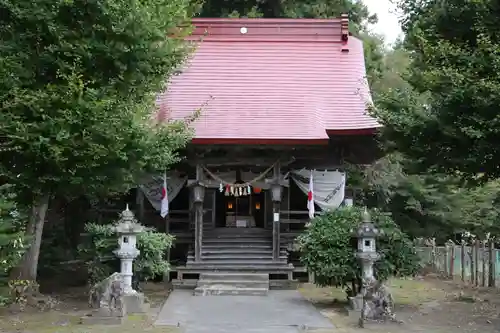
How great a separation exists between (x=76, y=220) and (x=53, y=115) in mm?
8175

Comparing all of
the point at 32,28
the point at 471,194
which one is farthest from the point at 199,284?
the point at 471,194

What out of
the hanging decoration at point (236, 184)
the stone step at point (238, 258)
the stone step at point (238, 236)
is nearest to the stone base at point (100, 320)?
the stone step at point (238, 258)

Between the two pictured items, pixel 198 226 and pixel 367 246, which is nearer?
pixel 367 246

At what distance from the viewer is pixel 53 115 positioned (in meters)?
10.2

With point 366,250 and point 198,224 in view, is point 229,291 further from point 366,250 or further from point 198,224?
point 366,250

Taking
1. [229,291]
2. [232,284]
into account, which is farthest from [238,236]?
[229,291]

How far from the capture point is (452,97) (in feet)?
30.6

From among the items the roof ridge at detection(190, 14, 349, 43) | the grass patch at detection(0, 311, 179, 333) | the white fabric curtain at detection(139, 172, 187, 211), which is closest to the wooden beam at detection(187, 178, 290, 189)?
the white fabric curtain at detection(139, 172, 187, 211)

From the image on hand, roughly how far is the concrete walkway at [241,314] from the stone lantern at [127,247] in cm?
96

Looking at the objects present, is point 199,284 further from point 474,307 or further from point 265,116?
point 474,307

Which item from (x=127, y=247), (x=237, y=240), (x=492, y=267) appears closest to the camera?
(x=127, y=247)

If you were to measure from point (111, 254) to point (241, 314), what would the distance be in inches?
127

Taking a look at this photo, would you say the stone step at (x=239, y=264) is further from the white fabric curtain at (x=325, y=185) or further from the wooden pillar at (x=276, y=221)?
the white fabric curtain at (x=325, y=185)

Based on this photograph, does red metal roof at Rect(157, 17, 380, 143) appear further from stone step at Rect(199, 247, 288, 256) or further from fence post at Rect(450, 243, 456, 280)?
fence post at Rect(450, 243, 456, 280)
